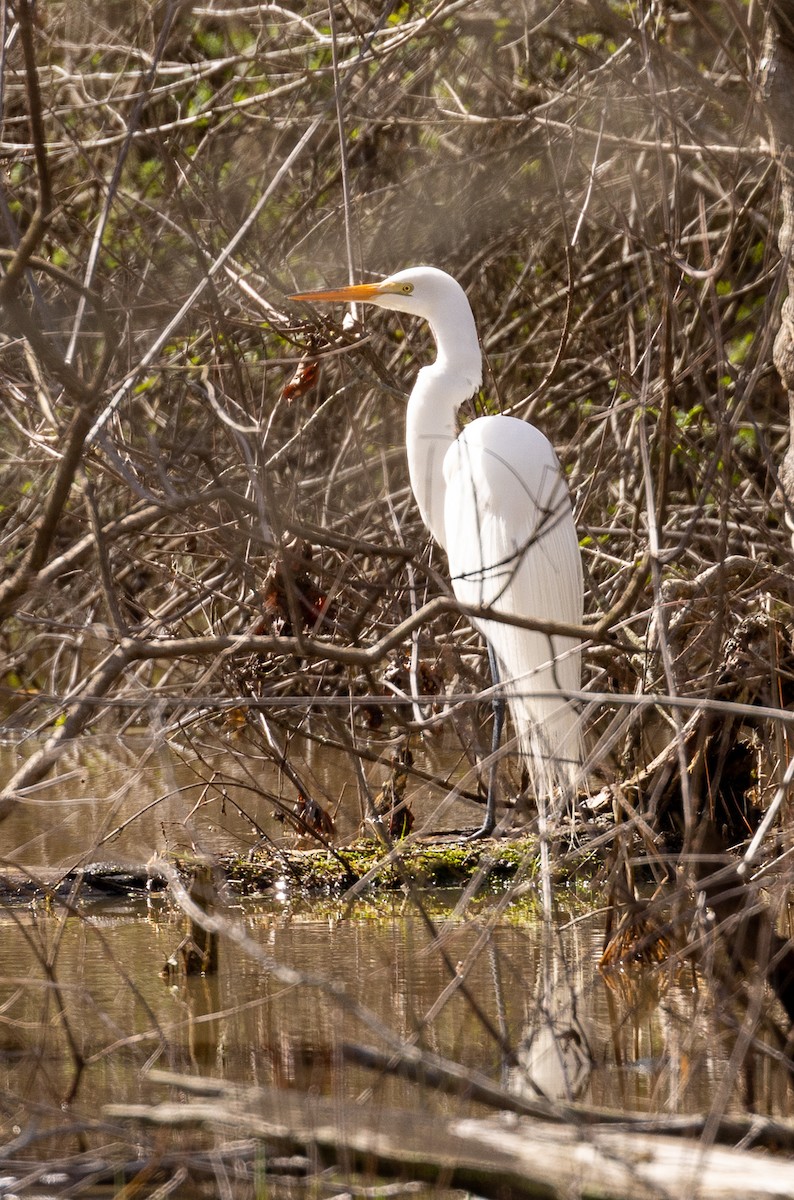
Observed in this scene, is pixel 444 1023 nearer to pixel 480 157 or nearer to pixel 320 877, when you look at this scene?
pixel 320 877

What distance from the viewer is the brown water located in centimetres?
237

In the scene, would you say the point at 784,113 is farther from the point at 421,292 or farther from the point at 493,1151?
the point at 493,1151

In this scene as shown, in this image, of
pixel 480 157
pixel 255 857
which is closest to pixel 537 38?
pixel 480 157

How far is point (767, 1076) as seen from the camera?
99.3 inches

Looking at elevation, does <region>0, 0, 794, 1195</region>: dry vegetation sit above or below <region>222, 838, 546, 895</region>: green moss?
above

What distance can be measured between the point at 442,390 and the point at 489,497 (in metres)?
0.41

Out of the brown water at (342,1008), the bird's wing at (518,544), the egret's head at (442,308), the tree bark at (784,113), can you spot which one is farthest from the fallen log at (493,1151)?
the egret's head at (442,308)

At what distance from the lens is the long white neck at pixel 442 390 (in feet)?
15.2

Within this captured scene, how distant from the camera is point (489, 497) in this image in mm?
4477

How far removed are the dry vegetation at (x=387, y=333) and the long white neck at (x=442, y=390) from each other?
17 centimetres

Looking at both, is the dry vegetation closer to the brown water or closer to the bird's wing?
the bird's wing

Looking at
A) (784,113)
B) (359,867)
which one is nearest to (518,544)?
(359,867)

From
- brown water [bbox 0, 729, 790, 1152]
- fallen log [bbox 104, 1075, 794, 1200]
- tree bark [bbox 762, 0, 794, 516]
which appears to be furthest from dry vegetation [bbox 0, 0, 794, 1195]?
fallen log [bbox 104, 1075, 794, 1200]

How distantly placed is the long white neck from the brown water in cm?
139
